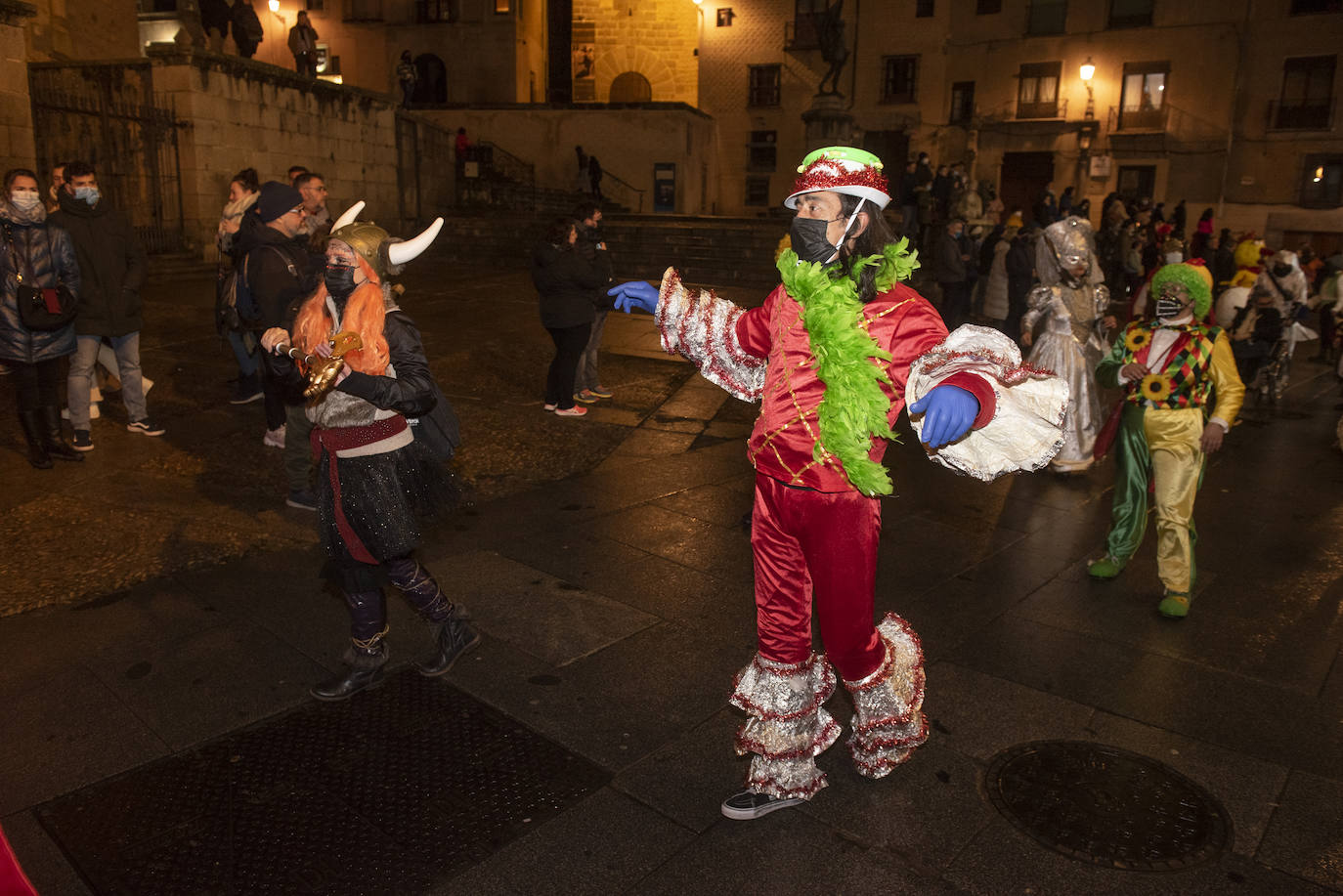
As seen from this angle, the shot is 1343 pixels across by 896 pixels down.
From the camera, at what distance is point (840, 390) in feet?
9.57

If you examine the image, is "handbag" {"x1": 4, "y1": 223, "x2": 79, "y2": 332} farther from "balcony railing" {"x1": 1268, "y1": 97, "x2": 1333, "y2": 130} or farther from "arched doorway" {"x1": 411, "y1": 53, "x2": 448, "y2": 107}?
"balcony railing" {"x1": 1268, "y1": 97, "x2": 1333, "y2": 130}

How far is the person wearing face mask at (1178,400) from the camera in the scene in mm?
4867

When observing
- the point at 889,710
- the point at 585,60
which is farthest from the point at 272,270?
the point at 585,60

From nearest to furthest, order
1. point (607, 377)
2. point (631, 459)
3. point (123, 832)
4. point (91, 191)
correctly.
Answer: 1. point (123, 832)
2. point (91, 191)
3. point (631, 459)
4. point (607, 377)

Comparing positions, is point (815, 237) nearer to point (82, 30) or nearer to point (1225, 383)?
point (1225, 383)

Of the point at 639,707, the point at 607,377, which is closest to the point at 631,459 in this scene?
the point at 607,377

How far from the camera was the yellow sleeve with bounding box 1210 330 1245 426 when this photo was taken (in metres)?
4.80

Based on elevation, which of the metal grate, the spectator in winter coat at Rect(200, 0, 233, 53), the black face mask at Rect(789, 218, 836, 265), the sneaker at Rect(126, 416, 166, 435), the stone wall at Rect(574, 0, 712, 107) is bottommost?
the metal grate

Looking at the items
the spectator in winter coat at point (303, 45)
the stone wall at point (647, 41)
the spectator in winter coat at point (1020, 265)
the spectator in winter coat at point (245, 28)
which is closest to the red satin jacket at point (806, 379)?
the spectator in winter coat at point (1020, 265)

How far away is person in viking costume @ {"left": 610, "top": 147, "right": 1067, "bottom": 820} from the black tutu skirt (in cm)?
120

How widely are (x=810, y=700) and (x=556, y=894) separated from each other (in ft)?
3.53

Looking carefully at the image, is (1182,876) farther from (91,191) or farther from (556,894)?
(91,191)

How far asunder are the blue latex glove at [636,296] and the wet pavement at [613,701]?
1670 millimetres

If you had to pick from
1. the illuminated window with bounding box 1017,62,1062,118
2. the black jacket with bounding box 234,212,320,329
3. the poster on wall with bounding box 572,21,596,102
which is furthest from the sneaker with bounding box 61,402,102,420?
the poster on wall with bounding box 572,21,596,102
